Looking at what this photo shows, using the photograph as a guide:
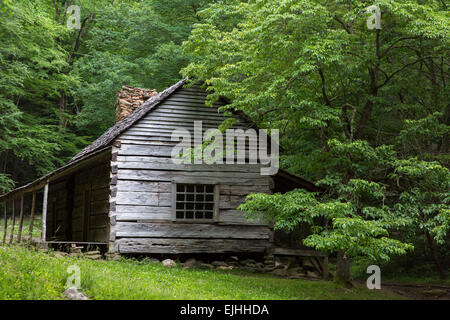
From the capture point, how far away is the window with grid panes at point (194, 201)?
15539 millimetres

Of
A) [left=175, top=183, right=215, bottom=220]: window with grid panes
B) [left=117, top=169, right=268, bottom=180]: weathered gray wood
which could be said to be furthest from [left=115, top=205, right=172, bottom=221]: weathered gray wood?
[left=117, top=169, right=268, bottom=180]: weathered gray wood

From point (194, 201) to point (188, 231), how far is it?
37.7 inches

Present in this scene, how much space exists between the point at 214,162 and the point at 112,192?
3297 mm

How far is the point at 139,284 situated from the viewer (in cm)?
923

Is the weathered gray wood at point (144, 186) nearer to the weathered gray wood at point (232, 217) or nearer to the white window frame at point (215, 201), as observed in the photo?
the white window frame at point (215, 201)

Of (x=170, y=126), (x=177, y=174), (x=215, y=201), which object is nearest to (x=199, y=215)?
(x=215, y=201)

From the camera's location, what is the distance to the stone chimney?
2052 cm

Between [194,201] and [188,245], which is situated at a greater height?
[194,201]

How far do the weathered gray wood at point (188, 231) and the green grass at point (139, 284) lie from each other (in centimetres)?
111

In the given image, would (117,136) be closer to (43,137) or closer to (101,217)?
(101,217)

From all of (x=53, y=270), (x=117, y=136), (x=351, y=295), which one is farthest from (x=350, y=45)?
(x=53, y=270)

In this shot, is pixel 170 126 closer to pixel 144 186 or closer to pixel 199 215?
pixel 144 186

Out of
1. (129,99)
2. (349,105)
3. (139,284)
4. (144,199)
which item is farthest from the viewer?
(129,99)

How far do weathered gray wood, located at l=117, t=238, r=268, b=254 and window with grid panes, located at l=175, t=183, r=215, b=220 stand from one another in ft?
2.64
